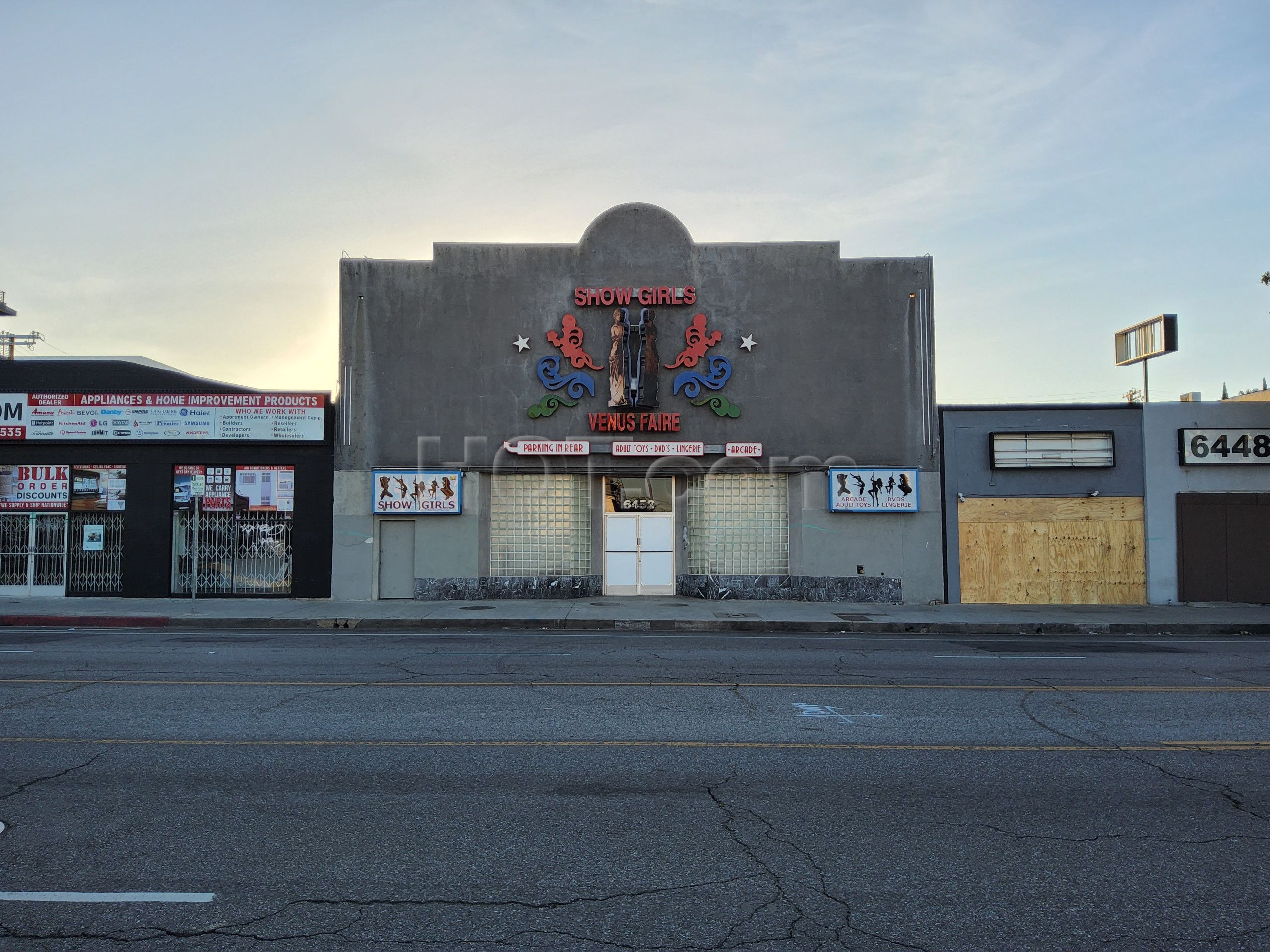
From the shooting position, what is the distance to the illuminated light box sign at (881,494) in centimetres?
2131

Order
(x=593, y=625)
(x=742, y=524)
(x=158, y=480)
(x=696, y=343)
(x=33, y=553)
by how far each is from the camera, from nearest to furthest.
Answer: (x=593, y=625), (x=33, y=553), (x=158, y=480), (x=696, y=343), (x=742, y=524)

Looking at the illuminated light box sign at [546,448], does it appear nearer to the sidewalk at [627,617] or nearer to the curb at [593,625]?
the sidewalk at [627,617]

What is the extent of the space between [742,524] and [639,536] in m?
2.48

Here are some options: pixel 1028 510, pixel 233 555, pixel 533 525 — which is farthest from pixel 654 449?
pixel 233 555

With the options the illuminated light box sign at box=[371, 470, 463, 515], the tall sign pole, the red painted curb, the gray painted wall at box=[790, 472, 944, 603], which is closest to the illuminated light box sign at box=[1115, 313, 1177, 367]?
the tall sign pole

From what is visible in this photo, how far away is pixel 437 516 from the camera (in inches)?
840

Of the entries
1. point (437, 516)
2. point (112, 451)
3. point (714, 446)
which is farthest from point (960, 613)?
point (112, 451)

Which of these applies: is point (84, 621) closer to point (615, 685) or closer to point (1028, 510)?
point (615, 685)

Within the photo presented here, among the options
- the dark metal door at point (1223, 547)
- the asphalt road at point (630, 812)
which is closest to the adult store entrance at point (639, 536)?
the asphalt road at point (630, 812)

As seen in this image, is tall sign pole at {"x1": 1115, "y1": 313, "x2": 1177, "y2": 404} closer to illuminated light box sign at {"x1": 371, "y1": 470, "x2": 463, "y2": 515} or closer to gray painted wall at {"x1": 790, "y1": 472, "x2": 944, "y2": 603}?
gray painted wall at {"x1": 790, "y1": 472, "x2": 944, "y2": 603}

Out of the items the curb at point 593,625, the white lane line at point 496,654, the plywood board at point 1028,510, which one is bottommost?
the curb at point 593,625

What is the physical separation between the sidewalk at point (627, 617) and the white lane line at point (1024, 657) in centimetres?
390

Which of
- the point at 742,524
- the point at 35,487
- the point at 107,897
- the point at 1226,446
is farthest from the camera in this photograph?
the point at 742,524

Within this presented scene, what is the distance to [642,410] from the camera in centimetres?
2147
